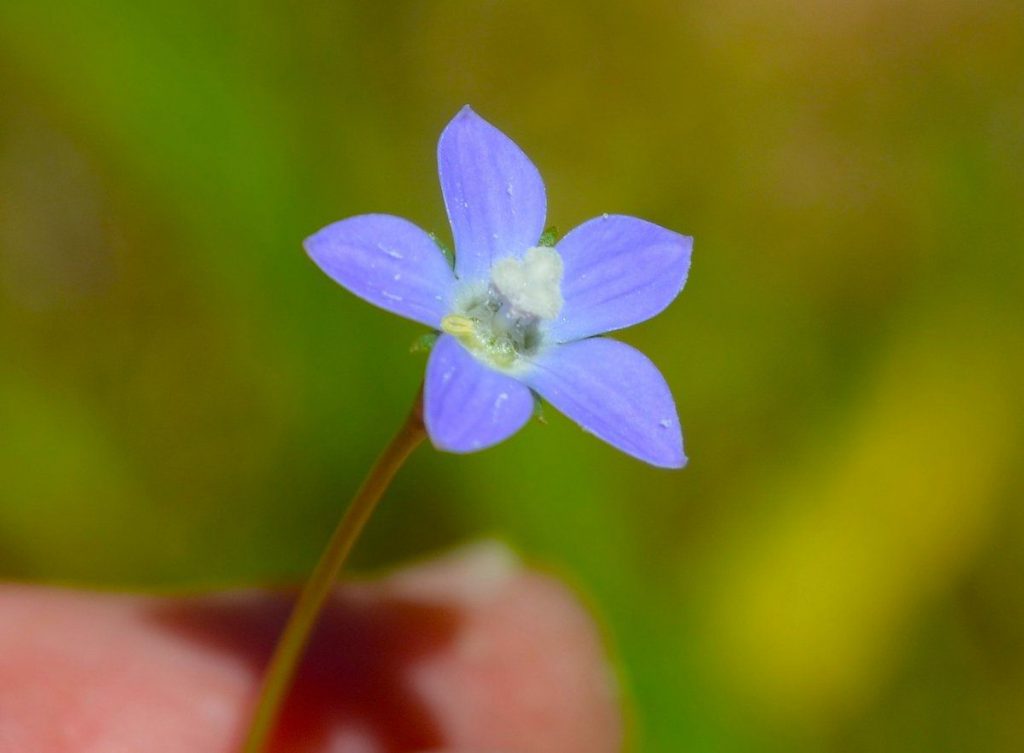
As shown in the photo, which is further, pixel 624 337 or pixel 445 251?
pixel 624 337

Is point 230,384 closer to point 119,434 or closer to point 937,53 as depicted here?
point 119,434

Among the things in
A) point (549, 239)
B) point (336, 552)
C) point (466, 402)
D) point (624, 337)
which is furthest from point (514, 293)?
point (624, 337)


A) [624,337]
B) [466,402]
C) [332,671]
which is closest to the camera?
[466,402]

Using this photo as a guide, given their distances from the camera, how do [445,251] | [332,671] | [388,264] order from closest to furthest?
[388,264], [445,251], [332,671]

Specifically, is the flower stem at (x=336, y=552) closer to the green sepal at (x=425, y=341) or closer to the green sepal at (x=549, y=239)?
the green sepal at (x=425, y=341)

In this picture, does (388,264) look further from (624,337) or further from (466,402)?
(624,337)

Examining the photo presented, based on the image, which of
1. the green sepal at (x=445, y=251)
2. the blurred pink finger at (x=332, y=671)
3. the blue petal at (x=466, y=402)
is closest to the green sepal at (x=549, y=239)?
the green sepal at (x=445, y=251)
